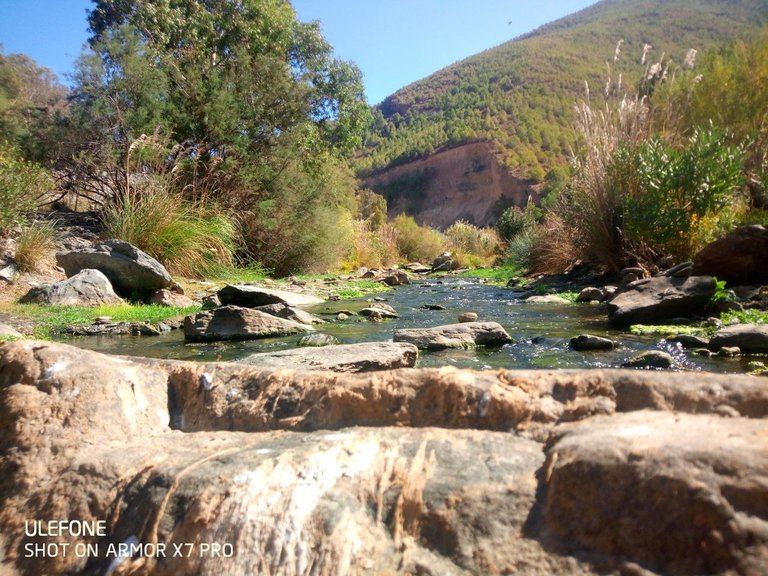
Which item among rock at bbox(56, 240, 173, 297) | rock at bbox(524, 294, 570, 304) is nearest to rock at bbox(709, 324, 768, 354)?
rock at bbox(524, 294, 570, 304)

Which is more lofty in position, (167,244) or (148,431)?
(167,244)

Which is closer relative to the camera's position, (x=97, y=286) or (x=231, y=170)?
(x=97, y=286)

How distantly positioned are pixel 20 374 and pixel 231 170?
12.0m

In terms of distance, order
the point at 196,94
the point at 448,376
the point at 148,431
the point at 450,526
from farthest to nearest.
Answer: the point at 196,94 → the point at 148,431 → the point at 448,376 → the point at 450,526

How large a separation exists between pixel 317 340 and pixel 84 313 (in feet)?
10.5

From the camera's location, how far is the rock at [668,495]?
105cm

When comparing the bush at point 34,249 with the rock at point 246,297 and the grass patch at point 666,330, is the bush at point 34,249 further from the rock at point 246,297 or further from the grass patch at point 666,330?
the grass patch at point 666,330

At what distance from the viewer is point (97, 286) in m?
7.57

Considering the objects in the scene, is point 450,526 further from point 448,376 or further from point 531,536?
point 448,376

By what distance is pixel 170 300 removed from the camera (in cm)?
780

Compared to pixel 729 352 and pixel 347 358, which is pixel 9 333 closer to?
pixel 347 358

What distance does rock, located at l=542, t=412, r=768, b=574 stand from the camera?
1051 millimetres

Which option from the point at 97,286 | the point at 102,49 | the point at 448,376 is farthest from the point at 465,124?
the point at 448,376

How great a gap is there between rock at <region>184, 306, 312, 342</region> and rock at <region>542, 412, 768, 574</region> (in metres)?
4.78
